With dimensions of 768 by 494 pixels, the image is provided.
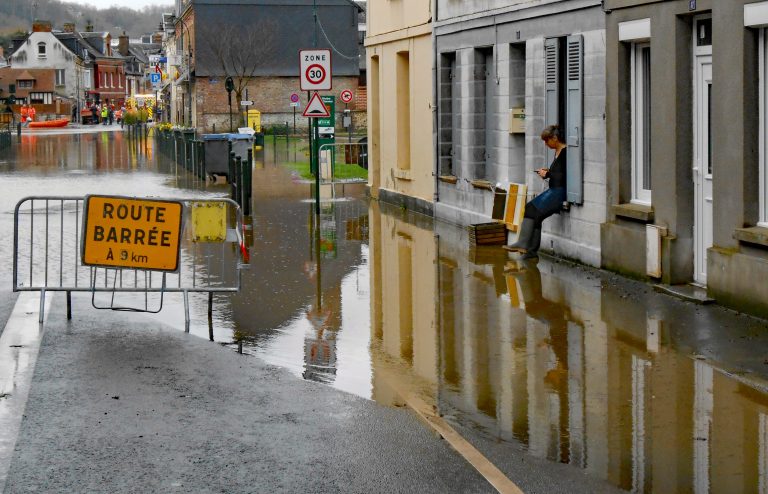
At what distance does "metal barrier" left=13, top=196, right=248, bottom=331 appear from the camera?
12.0 metres

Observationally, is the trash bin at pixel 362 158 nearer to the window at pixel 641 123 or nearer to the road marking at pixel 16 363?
the window at pixel 641 123

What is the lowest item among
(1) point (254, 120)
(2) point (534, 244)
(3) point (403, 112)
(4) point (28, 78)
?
(2) point (534, 244)

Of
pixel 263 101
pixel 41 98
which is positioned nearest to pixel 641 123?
pixel 263 101

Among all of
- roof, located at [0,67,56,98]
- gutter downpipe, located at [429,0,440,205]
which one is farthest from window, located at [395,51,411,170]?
roof, located at [0,67,56,98]

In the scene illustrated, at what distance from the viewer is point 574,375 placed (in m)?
9.55

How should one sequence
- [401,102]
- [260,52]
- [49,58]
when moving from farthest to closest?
[49,58]
[260,52]
[401,102]

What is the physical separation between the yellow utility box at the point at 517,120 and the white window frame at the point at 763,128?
21.8 feet

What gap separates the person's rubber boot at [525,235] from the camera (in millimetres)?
16016

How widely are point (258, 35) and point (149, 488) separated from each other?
74981 mm

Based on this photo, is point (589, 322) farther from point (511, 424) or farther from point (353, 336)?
point (511, 424)

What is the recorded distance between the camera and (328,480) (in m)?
6.88

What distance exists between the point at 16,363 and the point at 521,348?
12.6 ft

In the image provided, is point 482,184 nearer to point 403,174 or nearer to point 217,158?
point 403,174

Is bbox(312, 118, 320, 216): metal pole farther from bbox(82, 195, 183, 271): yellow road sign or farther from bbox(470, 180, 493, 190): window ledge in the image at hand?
bbox(82, 195, 183, 271): yellow road sign
